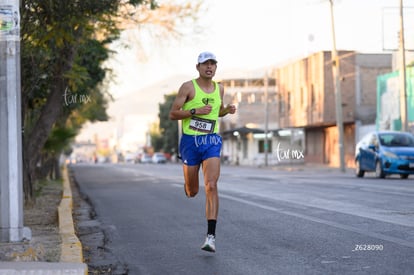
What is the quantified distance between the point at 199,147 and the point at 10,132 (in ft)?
6.13

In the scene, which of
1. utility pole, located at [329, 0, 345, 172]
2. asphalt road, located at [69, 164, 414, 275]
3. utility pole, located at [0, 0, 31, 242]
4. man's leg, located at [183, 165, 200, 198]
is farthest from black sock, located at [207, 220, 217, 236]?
utility pole, located at [329, 0, 345, 172]

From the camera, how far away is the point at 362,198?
1451 centimetres

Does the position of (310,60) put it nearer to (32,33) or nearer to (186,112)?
(32,33)

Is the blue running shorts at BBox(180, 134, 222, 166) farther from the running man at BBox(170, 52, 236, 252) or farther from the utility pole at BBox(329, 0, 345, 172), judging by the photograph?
the utility pole at BBox(329, 0, 345, 172)

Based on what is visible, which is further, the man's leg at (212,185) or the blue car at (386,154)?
the blue car at (386,154)

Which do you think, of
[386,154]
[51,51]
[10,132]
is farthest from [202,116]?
[386,154]

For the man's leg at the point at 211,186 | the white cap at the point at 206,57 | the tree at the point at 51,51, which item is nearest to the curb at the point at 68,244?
the man's leg at the point at 211,186

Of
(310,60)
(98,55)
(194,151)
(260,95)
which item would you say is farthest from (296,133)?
(194,151)

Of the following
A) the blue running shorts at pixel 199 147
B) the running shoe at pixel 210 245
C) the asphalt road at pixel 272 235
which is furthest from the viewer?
the blue running shorts at pixel 199 147

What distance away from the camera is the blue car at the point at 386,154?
24.2 metres

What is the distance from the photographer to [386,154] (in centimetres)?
2455

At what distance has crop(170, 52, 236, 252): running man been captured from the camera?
8031mm

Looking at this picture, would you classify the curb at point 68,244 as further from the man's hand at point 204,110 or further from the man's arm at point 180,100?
the man's hand at point 204,110

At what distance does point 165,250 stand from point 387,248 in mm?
2219
